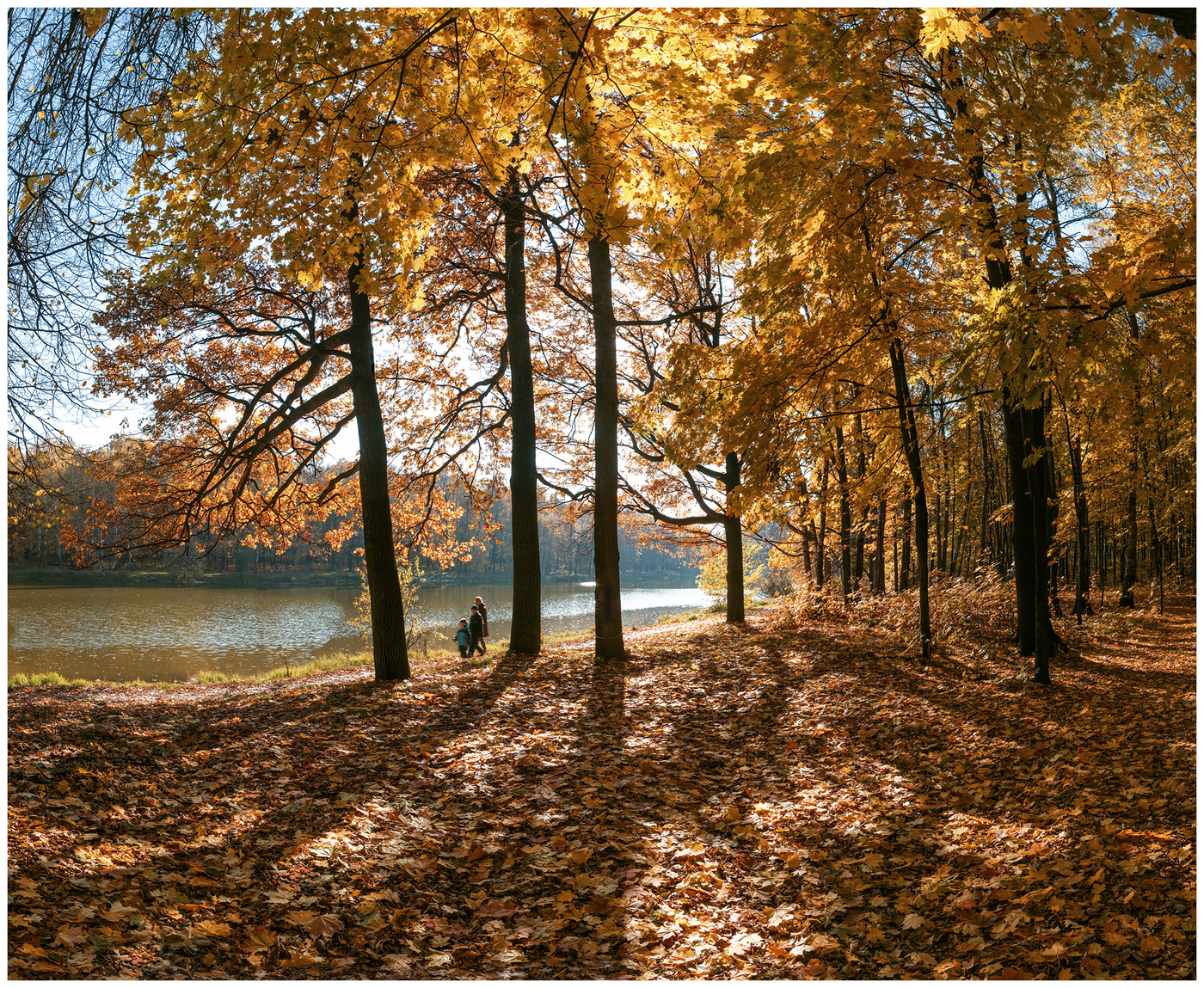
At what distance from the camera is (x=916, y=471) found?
9.22 meters

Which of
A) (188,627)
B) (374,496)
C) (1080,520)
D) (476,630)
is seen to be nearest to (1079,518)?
(1080,520)

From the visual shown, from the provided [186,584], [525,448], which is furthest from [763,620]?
[186,584]

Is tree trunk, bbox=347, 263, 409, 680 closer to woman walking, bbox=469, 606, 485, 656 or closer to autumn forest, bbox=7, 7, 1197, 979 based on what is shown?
autumn forest, bbox=7, 7, 1197, 979

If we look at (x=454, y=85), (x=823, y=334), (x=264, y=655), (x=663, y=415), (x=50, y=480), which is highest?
(x=454, y=85)

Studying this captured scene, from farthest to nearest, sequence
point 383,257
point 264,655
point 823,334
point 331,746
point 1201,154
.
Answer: point 264,655 < point 823,334 < point 331,746 < point 383,257 < point 1201,154

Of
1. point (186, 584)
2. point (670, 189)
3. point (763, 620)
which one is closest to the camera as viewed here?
point (670, 189)

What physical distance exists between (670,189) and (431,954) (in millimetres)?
4730

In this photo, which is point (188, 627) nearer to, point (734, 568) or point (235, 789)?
point (734, 568)

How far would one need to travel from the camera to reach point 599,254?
10562 mm

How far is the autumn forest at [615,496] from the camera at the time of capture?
338 centimetres

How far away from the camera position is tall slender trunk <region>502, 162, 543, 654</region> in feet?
35.4

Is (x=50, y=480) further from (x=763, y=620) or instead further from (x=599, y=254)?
(x=763, y=620)

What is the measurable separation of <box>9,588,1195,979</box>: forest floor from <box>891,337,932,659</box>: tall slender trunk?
1.67m

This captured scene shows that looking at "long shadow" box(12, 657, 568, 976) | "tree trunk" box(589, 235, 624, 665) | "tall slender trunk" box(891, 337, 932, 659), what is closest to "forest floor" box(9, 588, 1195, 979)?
"long shadow" box(12, 657, 568, 976)
